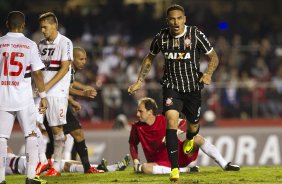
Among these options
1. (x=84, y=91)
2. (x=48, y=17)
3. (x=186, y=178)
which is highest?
(x=48, y=17)

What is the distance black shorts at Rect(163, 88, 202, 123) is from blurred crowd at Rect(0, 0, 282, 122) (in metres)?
9.55

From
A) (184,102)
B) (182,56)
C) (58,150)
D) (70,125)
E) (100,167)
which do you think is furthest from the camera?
(100,167)

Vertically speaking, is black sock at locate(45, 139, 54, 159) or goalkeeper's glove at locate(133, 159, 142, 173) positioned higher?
black sock at locate(45, 139, 54, 159)

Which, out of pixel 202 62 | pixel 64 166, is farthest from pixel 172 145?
pixel 202 62

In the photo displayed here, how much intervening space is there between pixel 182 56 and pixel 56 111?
216cm

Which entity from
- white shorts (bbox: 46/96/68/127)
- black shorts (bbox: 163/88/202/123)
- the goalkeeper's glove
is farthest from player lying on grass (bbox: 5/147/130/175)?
black shorts (bbox: 163/88/202/123)

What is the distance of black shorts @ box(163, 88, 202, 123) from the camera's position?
12.0 meters

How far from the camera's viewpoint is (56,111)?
13047mm

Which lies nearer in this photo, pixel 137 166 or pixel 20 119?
pixel 20 119

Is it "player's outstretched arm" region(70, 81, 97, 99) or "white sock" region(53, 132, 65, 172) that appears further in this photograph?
"white sock" region(53, 132, 65, 172)

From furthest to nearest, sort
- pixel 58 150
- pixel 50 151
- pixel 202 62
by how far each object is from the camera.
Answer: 1. pixel 202 62
2. pixel 50 151
3. pixel 58 150

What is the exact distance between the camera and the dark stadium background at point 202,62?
73.6 ft

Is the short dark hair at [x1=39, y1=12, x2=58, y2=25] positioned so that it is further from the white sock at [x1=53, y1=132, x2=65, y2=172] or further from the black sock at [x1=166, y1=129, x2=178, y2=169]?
the black sock at [x1=166, y1=129, x2=178, y2=169]

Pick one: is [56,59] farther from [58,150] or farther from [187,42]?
[187,42]
